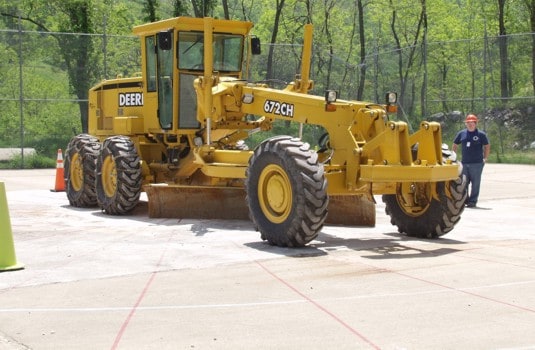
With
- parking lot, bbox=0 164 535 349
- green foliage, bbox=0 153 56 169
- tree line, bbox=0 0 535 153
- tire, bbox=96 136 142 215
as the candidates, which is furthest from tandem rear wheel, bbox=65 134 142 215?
tree line, bbox=0 0 535 153

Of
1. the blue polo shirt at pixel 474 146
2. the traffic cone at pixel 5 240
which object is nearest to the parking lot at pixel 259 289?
the traffic cone at pixel 5 240

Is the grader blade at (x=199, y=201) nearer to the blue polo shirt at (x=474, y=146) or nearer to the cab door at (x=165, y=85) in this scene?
the cab door at (x=165, y=85)

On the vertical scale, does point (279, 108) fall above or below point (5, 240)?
above

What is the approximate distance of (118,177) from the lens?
14.0m

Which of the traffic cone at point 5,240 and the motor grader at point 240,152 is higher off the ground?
the motor grader at point 240,152

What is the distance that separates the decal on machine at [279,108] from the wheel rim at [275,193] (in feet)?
4.86

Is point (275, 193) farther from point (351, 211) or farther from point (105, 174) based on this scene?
point (105, 174)

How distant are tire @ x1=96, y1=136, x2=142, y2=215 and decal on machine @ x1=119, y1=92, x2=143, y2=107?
109 cm

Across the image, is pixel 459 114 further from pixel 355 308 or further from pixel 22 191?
pixel 355 308

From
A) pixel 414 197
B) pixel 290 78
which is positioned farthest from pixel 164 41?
pixel 290 78

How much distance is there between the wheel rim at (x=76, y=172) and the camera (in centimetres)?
1569

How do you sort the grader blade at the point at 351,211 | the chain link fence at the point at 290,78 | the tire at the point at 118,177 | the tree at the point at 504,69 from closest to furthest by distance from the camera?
the grader blade at the point at 351,211 < the tire at the point at 118,177 < the chain link fence at the point at 290,78 < the tree at the point at 504,69

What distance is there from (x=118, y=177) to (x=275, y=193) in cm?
410

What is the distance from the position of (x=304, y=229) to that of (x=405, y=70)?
23.4m
